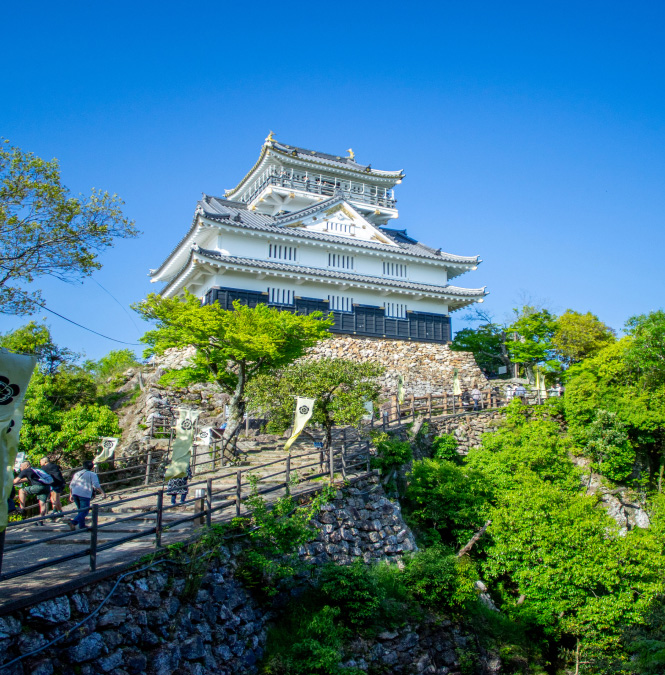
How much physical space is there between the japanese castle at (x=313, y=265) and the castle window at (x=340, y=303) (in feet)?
0.18

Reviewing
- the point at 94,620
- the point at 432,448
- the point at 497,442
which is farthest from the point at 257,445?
the point at 94,620

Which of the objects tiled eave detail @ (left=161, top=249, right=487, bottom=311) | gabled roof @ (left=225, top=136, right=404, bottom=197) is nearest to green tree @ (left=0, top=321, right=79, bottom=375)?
tiled eave detail @ (left=161, top=249, right=487, bottom=311)

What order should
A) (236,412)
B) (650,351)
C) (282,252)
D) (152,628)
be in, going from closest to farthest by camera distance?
(152,628) < (236,412) < (650,351) < (282,252)

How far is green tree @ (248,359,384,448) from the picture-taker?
17.7m

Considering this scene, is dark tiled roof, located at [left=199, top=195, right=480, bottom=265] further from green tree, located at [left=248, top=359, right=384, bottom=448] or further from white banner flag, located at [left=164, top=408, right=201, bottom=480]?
white banner flag, located at [left=164, top=408, right=201, bottom=480]

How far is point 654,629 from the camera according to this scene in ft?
50.3

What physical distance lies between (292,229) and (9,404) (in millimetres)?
25813

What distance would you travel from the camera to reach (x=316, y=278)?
30859mm

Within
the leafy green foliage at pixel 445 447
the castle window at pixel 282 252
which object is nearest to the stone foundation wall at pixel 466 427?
the leafy green foliage at pixel 445 447

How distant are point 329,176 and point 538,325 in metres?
18.1

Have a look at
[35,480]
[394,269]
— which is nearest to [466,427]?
[394,269]

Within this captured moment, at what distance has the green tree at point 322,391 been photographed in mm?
17734

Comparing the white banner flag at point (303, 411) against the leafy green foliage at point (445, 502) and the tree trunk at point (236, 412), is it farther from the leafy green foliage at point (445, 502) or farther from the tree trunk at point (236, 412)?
the leafy green foliage at point (445, 502)

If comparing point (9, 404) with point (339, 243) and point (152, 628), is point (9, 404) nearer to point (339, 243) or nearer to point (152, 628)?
point (152, 628)
